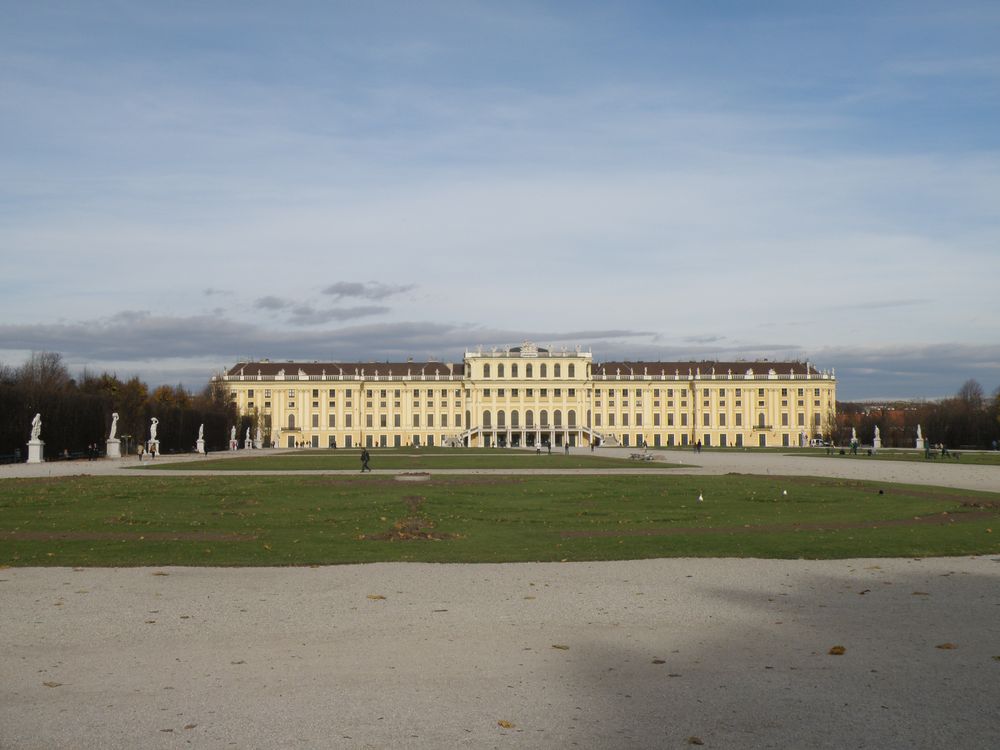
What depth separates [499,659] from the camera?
768 cm

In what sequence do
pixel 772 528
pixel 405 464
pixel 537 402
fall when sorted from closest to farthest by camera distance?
pixel 772 528 → pixel 405 464 → pixel 537 402

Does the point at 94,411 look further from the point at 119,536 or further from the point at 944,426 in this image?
the point at 944,426

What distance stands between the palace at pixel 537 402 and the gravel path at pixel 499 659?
121 m

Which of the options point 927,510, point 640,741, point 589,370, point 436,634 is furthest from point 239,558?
point 589,370

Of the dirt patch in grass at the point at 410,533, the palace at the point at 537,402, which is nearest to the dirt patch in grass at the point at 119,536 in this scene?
the dirt patch in grass at the point at 410,533

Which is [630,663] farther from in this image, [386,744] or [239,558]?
[239,558]

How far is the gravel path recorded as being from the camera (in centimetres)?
600

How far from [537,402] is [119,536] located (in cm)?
11845

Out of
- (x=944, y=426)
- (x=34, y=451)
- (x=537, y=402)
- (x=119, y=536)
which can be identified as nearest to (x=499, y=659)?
(x=119, y=536)

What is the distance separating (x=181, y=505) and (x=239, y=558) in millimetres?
9585

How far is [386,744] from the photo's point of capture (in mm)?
5746

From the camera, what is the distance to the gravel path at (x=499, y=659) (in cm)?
600

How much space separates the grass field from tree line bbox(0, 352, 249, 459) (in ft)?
102

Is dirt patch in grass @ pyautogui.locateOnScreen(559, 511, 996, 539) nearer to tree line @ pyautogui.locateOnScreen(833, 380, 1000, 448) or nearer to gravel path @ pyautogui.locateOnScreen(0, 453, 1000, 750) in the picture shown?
gravel path @ pyautogui.locateOnScreen(0, 453, 1000, 750)
